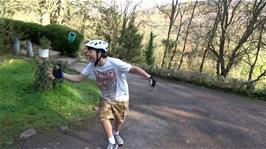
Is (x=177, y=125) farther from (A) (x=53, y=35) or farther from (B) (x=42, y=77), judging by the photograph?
(A) (x=53, y=35)

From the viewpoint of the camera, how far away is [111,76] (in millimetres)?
5078

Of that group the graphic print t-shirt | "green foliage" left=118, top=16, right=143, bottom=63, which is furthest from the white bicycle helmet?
"green foliage" left=118, top=16, right=143, bottom=63

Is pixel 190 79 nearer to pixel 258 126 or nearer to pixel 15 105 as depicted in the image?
pixel 258 126

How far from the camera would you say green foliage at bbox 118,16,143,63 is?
81.4ft

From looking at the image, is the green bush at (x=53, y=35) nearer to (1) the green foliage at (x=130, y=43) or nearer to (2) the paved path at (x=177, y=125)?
(2) the paved path at (x=177, y=125)

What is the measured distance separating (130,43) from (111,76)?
1987 centimetres

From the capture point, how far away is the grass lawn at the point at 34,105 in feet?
19.9

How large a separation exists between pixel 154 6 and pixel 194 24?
141 inches

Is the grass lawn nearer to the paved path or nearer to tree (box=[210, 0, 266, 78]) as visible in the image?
the paved path

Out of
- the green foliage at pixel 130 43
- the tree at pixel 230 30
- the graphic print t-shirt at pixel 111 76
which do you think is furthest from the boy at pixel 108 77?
the green foliage at pixel 130 43

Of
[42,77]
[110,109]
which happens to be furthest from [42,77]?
[110,109]

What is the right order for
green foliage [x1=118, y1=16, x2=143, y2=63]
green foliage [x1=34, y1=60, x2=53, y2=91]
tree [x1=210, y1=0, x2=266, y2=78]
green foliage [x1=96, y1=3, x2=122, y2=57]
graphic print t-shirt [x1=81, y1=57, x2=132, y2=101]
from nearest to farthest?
graphic print t-shirt [x1=81, y1=57, x2=132, y2=101] → green foliage [x1=34, y1=60, x2=53, y2=91] → tree [x1=210, y1=0, x2=266, y2=78] → green foliage [x1=96, y1=3, x2=122, y2=57] → green foliage [x1=118, y1=16, x2=143, y2=63]

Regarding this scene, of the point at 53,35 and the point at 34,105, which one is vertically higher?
the point at 53,35

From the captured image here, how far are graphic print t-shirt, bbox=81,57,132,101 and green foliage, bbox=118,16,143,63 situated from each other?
19.4m
